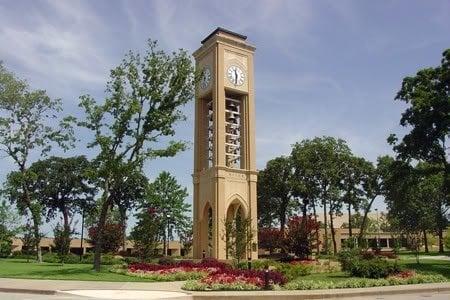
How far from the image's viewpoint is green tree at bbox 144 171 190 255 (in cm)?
6162

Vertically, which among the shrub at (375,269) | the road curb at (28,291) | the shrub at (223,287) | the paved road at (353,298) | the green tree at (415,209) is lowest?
the paved road at (353,298)

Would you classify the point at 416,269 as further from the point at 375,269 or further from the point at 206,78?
the point at 206,78

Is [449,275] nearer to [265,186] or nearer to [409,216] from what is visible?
[265,186]

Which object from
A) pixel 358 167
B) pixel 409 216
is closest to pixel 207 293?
pixel 358 167

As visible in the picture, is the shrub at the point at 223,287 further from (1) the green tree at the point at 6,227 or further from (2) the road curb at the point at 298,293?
(1) the green tree at the point at 6,227

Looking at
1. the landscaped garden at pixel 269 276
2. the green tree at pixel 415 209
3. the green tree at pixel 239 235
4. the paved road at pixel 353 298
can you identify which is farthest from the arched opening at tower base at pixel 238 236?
the green tree at pixel 415 209

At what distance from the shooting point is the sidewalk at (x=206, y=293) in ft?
58.5

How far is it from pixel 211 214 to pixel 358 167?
86.7ft

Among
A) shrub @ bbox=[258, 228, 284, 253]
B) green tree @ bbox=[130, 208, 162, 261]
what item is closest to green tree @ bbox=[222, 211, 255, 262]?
green tree @ bbox=[130, 208, 162, 261]

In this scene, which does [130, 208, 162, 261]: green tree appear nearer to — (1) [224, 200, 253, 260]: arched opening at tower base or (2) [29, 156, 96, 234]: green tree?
(1) [224, 200, 253, 260]: arched opening at tower base

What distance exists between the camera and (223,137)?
1902 inches

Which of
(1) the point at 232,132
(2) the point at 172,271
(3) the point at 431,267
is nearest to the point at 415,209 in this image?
(1) the point at 232,132

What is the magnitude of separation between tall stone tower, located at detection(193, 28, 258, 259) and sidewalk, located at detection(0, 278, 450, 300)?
25.1m

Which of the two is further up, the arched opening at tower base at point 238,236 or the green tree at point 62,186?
the green tree at point 62,186
